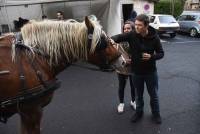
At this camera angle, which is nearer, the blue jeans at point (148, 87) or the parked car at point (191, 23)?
the blue jeans at point (148, 87)

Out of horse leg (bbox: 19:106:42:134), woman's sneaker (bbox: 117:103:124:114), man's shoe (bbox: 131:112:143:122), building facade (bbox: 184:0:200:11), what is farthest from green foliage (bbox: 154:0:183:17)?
horse leg (bbox: 19:106:42:134)

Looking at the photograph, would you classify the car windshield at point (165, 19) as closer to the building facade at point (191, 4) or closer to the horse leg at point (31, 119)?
the horse leg at point (31, 119)

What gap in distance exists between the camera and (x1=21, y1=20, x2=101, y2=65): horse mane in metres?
3.28

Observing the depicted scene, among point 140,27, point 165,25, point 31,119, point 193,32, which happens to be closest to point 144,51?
point 140,27

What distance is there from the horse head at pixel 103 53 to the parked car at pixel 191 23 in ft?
59.2

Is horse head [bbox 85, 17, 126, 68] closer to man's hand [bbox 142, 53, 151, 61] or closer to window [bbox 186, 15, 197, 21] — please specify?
man's hand [bbox 142, 53, 151, 61]

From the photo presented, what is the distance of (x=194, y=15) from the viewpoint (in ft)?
70.2

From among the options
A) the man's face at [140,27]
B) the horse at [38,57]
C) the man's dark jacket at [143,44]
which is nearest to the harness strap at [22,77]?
the horse at [38,57]

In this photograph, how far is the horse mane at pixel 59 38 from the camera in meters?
3.28

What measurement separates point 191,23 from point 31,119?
19.4m

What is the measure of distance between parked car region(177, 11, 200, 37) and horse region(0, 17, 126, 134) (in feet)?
60.3

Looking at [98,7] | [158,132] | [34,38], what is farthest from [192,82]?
[34,38]

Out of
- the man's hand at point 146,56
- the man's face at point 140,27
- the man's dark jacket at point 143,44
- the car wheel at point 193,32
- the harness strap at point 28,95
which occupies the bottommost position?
the car wheel at point 193,32

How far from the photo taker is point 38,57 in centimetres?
322
